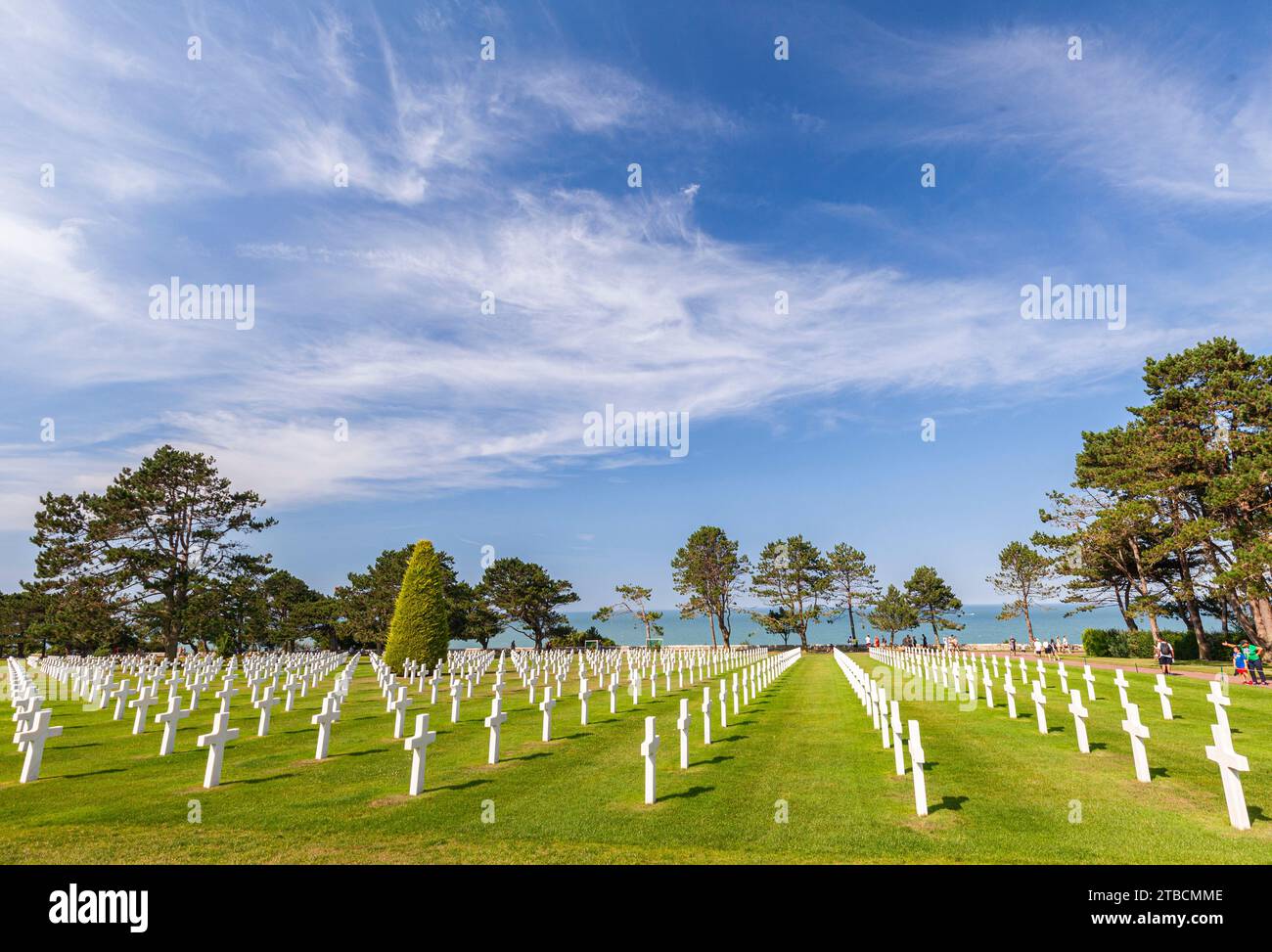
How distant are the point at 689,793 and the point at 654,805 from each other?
79 cm

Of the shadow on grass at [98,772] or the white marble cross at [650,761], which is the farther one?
the shadow on grass at [98,772]

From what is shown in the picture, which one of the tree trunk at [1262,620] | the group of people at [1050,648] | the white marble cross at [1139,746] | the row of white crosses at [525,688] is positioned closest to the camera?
the white marble cross at [1139,746]

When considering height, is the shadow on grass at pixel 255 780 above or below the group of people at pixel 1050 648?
above

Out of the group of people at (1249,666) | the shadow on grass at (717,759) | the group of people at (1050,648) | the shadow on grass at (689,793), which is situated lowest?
the group of people at (1050,648)

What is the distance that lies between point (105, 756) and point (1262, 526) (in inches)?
1489

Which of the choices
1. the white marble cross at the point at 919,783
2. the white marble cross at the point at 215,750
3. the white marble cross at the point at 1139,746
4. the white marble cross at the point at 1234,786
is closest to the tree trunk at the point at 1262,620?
the white marble cross at the point at 1139,746

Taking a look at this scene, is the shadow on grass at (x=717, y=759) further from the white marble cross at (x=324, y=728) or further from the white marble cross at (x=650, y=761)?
the white marble cross at (x=324, y=728)

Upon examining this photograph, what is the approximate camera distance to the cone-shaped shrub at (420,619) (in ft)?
92.1

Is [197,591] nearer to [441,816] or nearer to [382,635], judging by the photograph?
[382,635]

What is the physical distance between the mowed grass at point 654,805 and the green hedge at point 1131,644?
Answer: 78.4ft

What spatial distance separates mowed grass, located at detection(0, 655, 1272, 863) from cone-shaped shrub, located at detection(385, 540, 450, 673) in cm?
1397
